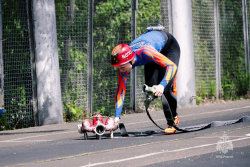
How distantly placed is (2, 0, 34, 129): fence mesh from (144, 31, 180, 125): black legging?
4.79 metres

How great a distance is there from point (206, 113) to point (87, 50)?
3.64m

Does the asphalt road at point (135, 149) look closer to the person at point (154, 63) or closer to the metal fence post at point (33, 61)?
the person at point (154, 63)

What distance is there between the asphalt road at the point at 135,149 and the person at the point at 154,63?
2.43 ft

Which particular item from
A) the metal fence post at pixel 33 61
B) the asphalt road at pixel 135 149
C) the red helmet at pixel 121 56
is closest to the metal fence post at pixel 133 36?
the metal fence post at pixel 33 61

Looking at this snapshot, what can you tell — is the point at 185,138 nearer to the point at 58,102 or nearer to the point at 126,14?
the point at 58,102

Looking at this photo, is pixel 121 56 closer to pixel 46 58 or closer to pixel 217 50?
pixel 46 58

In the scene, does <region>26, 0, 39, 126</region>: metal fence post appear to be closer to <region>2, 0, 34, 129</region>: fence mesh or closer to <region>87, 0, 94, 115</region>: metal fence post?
<region>2, 0, 34, 129</region>: fence mesh

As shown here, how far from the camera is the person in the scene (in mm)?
9305

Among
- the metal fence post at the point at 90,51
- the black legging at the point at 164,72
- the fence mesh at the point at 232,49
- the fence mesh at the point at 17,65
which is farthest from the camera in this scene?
the fence mesh at the point at 232,49

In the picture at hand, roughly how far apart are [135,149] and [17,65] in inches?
260

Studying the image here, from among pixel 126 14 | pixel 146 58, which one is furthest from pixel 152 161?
pixel 126 14

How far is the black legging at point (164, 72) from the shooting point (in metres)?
10.1

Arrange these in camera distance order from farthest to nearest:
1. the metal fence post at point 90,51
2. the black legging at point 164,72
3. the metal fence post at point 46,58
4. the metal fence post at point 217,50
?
1. the metal fence post at point 217,50
2. the metal fence post at point 90,51
3. the metal fence post at point 46,58
4. the black legging at point 164,72

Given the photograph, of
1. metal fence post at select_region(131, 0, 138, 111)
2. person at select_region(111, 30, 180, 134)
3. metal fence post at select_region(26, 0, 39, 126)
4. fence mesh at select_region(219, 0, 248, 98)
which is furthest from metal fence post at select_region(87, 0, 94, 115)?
fence mesh at select_region(219, 0, 248, 98)
